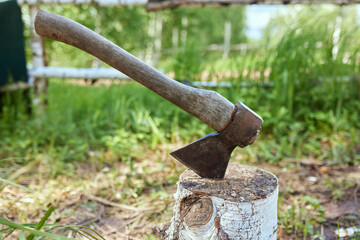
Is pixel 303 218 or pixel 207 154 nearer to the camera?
pixel 207 154

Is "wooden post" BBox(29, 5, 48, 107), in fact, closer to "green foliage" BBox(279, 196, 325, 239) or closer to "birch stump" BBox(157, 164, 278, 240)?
"birch stump" BBox(157, 164, 278, 240)

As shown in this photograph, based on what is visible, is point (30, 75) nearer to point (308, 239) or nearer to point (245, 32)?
point (308, 239)

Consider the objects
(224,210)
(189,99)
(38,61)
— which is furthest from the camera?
(38,61)

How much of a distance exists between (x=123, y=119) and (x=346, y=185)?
2.05 meters

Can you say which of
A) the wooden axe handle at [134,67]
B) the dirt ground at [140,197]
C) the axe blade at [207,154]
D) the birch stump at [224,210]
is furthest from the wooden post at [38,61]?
the birch stump at [224,210]

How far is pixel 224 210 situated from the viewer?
4.21 feet

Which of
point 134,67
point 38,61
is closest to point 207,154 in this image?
point 134,67

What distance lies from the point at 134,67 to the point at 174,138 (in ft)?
5.14

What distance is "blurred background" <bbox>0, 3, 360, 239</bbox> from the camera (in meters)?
2.00

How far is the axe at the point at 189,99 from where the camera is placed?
53.9 inches

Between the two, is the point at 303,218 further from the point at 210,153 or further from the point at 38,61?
the point at 38,61

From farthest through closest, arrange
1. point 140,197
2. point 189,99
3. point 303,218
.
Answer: point 140,197, point 303,218, point 189,99

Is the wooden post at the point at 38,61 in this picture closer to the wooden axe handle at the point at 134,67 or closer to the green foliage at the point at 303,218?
the wooden axe handle at the point at 134,67

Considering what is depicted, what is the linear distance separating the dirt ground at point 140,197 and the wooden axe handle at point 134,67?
0.81 meters
